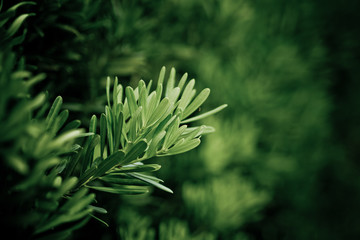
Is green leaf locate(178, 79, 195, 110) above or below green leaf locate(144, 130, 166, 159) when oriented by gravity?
above

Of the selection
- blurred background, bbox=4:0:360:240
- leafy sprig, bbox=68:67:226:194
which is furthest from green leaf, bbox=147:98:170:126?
blurred background, bbox=4:0:360:240

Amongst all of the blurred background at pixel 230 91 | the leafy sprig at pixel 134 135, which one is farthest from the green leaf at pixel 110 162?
the blurred background at pixel 230 91

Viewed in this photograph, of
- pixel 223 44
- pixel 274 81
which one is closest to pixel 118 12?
pixel 223 44

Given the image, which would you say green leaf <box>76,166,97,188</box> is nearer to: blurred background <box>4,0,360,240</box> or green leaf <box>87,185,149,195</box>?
Result: green leaf <box>87,185,149,195</box>

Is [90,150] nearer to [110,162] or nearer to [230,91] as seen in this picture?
[110,162]

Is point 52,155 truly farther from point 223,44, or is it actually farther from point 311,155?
point 311,155

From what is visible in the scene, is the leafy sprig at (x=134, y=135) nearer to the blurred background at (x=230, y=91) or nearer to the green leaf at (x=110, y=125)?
the green leaf at (x=110, y=125)

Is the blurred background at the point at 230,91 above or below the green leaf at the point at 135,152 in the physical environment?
above
